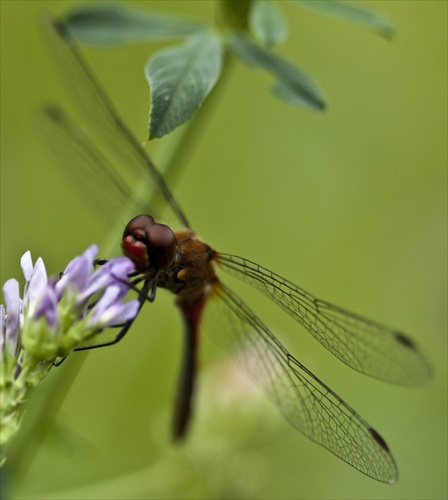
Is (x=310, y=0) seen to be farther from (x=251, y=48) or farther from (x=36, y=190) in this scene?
(x=36, y=190)

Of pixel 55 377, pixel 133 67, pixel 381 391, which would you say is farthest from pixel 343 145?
pixel 55 377

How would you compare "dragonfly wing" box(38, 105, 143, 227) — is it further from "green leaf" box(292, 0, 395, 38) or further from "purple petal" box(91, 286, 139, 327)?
"purple petal" box(91, 286, 139, 327)

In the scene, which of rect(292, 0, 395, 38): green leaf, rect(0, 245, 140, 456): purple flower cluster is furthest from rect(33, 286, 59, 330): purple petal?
rect(292, 0, 395, 38): green leaf

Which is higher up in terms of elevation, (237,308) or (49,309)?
(49,309)

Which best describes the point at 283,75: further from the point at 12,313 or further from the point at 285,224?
the point at 285,224

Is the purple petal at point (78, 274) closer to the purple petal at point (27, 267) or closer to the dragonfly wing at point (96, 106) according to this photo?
the purple petal at point (27, 267)

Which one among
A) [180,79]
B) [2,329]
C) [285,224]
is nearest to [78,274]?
[2,329]
